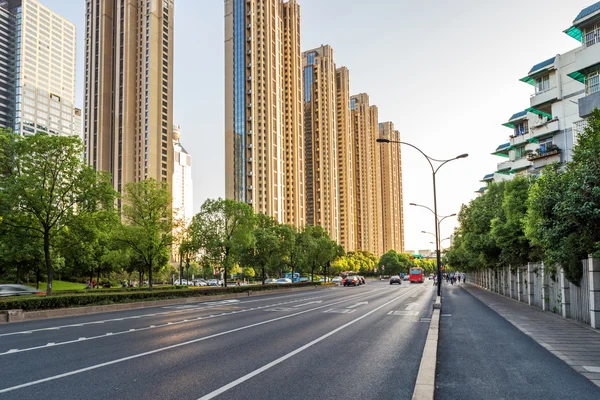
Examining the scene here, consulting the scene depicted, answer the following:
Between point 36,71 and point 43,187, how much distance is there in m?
171

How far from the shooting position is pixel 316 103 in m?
176

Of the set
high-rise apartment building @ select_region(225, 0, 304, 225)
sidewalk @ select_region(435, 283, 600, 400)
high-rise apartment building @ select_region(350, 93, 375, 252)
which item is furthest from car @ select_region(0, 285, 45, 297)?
high-rise apartment building @ select_region(350, 93, 375, 252)

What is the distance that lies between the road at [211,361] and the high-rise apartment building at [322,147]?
497ft

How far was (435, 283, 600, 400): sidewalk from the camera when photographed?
7355mm

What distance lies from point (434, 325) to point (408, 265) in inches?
6154

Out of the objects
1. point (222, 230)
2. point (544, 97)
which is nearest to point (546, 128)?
point (544, 97)

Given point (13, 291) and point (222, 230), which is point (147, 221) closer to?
point (222, 230)

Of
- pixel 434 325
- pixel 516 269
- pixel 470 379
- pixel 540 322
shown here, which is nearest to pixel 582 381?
pixel 470 379

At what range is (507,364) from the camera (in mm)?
9609

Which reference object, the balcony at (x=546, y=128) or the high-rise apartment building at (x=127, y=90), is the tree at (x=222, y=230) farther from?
the high-rise apartment building at (x=127, y=90)

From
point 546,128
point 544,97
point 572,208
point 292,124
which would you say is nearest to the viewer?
point 572,208

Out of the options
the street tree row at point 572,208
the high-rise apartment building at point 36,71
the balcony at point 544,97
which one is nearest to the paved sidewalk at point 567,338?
the street tree row at point 572,208

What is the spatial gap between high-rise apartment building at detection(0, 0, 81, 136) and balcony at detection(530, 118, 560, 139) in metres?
148

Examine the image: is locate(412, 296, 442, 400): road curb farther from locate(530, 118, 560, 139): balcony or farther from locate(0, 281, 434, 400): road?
locate(530, 118, 560, 139): balcony
